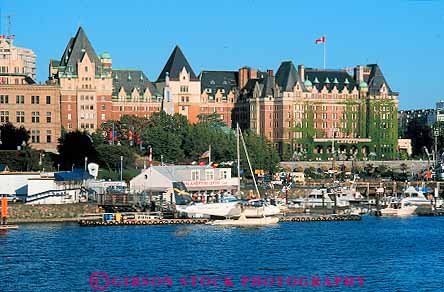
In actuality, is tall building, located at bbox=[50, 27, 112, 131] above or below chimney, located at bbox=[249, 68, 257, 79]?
below

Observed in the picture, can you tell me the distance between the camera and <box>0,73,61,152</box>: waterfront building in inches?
4633

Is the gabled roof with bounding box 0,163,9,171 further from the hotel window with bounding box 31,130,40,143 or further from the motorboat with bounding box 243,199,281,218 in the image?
the hotel window with bounding box 31,130,40,143

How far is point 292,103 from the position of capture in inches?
5935

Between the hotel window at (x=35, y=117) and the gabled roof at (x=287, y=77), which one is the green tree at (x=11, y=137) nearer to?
the hotel window at (x=35, y=117)

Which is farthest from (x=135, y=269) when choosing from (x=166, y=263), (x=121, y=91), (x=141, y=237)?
(x=121, y=91)

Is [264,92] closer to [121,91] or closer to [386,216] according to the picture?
[121,91]

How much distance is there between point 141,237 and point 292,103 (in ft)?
288

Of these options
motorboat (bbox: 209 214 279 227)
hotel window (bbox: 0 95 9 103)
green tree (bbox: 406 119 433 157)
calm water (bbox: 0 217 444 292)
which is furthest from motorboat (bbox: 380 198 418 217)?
green tree (bbox: 406 119 433 157)

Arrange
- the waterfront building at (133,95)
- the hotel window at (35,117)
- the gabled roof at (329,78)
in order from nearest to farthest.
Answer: the hotel window at (35,117), the waterfront building at (133,95), the gabled roof at (329,78)

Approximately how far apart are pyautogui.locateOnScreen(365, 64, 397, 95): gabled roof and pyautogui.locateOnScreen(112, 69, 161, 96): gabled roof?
2952 centimetres

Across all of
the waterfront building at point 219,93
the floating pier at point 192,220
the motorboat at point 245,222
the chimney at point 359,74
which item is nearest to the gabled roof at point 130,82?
the waterfront building at point 219,93

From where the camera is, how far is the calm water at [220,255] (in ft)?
161

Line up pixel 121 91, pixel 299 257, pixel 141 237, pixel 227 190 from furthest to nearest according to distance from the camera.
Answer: pixel 121 91, pixel 227 190, pixel 141 237, pixel 299 257

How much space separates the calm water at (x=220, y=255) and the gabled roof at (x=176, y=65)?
258ft
